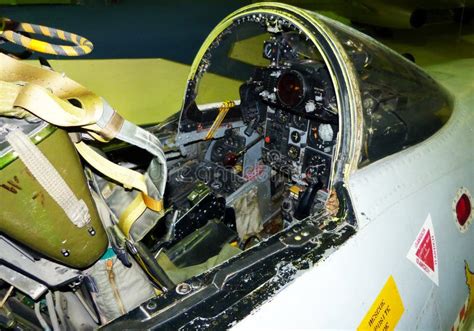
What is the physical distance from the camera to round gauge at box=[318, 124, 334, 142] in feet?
5.96

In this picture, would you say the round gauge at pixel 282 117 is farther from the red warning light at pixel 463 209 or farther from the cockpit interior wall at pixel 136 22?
the cockpit interior wall at pixel 136 22

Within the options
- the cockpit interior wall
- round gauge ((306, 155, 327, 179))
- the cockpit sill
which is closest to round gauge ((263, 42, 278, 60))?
round gauge ((306, 155, 327, 179))

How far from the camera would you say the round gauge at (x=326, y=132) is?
1816mm

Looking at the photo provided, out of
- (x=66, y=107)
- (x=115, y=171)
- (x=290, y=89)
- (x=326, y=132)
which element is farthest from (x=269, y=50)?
(x=66, y=107)

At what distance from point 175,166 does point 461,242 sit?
1.46 m

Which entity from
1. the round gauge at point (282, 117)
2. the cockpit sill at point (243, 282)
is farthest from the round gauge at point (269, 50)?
the cockpit sill at point (243, 282)

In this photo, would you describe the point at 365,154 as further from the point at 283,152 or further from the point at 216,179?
the point at 216,179

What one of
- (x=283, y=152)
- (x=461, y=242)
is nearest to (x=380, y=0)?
(x=283, y=152)

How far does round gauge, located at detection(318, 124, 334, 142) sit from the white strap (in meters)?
1.23

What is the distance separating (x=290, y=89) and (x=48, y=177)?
1207 millimetres

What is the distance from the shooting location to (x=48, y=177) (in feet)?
2.86

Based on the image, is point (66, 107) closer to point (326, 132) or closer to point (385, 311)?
point (385, 311)

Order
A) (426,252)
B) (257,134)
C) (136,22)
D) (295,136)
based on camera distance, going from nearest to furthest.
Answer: (426,252) < (295,136) < (257,134) < (136,22)

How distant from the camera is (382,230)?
1.15 m
